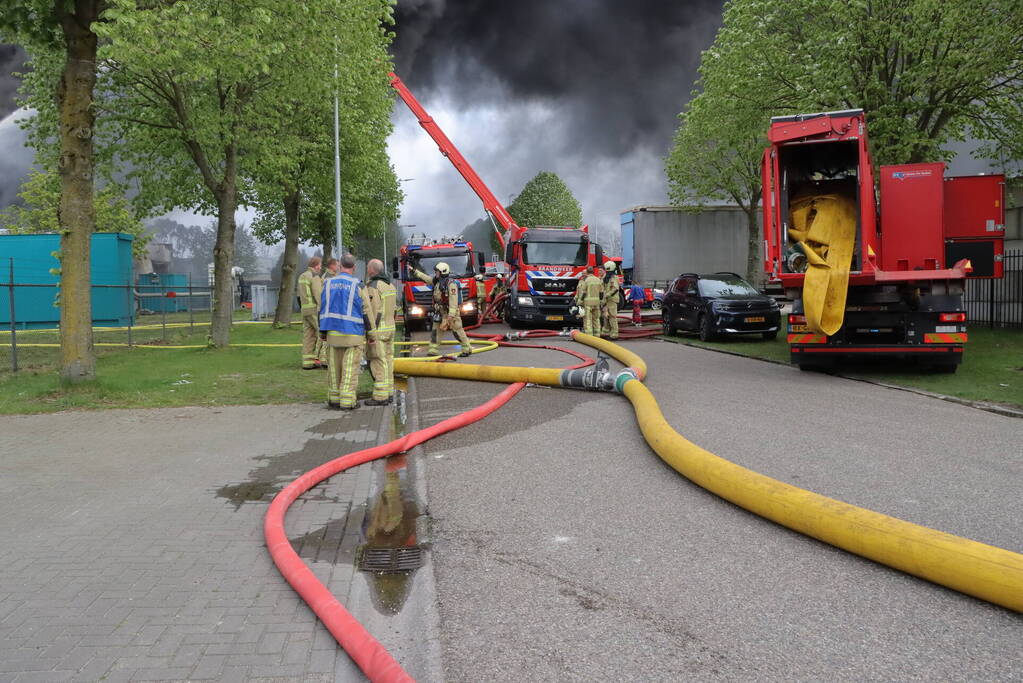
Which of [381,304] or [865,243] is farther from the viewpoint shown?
[865,243]

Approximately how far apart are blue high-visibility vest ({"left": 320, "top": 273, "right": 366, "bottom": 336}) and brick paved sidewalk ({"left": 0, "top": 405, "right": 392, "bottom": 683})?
5.18 feet

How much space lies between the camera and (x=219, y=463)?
6.62 metres

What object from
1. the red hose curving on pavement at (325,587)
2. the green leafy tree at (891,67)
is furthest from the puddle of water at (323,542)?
the green leafy tree at (891,67)

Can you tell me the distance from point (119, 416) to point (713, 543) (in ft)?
23.8

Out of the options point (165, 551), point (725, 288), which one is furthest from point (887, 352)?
point (165, 551)

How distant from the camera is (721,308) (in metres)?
18.0

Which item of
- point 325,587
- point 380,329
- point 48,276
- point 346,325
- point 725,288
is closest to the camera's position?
point 325,587

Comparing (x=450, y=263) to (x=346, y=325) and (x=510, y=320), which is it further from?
(x=346, y=325)

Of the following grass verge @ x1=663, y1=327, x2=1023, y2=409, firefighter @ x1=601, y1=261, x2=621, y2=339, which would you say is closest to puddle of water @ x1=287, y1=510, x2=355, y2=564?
grass verge @ x1=663, y1=327, x2=1023, y2=409

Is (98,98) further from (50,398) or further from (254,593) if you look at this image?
(254,593)

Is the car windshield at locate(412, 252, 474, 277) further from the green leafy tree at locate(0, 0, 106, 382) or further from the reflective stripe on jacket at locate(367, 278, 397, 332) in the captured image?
the reflective stripe on jacket at locate(367, 278, 397, 332)

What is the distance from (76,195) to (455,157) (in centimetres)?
1993

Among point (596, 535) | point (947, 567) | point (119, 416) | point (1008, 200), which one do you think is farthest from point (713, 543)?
point (1008, 200)

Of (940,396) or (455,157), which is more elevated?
(455,157)
